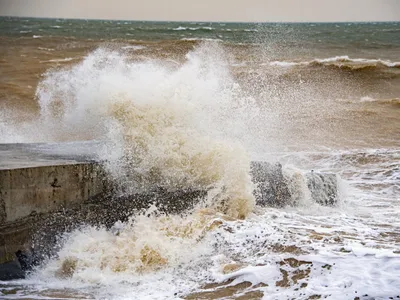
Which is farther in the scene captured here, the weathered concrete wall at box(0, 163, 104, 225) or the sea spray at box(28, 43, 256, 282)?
the sea spray at box(28, 43, 256, 282)

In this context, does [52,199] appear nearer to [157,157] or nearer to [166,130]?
[157,157]

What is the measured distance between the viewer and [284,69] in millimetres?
20047

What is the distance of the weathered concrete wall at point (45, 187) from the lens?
4.72m

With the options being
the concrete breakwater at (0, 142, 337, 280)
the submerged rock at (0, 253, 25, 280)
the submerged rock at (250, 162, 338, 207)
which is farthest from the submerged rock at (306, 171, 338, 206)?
the submerged rock at (0, 253, 25, 280)

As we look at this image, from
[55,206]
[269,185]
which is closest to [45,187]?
[55,206]

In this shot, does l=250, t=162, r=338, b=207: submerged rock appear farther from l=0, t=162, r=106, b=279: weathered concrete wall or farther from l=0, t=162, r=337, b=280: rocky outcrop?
l=0, t=162, r=106, b=279: weathered concrete wall

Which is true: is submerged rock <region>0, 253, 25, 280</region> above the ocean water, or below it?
below

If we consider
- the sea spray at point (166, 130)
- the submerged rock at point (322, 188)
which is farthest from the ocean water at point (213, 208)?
the submerged rock at point (322, 188)

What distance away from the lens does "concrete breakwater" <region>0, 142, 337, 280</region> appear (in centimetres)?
473

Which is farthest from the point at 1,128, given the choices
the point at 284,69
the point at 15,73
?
the point at 284,69

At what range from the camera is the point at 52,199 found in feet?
16.6

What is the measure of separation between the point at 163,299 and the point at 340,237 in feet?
5.99

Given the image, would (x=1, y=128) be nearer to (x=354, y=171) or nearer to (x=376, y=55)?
(x=354, y=171)

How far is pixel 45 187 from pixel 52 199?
0.43 ft
